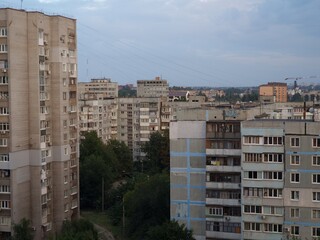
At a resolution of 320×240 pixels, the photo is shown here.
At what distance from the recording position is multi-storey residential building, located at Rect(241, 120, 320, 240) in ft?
70.0

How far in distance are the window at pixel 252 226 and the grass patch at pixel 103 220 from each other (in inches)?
382

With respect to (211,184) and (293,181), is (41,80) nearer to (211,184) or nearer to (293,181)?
(211,184)

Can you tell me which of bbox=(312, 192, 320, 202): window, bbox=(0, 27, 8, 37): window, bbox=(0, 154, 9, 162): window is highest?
bbox=(0, 27, 8, 37): window

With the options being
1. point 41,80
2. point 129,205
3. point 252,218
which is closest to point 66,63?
point 41,80

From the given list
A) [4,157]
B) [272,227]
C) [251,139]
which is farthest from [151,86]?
[272,227]

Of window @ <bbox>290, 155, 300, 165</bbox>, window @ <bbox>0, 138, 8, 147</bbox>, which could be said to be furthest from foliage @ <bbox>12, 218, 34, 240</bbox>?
window @ <bbox>290, 155, 300, 165</bbox>

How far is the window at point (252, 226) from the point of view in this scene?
22.2 meters

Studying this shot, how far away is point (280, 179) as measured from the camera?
21.7 metres

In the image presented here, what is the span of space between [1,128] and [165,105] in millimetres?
29161

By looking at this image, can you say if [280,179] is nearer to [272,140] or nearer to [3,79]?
[272,140]

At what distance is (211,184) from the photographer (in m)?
23.5

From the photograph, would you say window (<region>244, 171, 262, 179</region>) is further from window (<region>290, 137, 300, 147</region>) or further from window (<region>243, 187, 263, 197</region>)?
window (<region>290, 137, 300, 147</region>)

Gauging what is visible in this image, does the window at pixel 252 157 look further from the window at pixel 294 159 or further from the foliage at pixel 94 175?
the foliage at pixel 94 175

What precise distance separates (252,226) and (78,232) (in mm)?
7782
